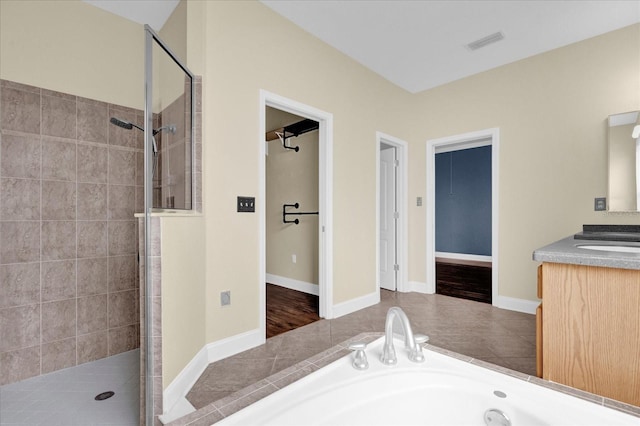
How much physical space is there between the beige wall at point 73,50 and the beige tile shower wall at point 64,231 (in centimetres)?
10

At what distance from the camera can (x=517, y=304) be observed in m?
3.29

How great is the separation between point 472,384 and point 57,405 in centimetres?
216

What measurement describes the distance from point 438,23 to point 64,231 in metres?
3.42

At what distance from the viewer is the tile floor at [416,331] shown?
6.36ft

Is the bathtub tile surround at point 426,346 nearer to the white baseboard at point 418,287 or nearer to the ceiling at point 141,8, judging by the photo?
the white baseboard at point 418,287

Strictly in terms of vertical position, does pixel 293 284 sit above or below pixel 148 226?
below

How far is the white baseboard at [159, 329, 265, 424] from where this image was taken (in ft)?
5.13

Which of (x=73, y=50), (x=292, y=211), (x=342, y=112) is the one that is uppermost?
(x=73, y=50)

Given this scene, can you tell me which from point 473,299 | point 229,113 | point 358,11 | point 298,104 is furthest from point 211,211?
point 473,299

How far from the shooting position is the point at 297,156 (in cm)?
410

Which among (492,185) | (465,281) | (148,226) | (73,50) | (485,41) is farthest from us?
(465,281)

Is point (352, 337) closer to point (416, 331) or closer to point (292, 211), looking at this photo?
point (416, 331)

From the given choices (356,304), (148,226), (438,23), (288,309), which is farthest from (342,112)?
(148,226)

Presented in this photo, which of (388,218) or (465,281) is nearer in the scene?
(388,218)
